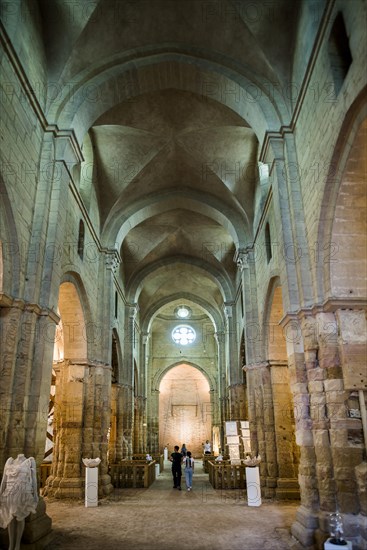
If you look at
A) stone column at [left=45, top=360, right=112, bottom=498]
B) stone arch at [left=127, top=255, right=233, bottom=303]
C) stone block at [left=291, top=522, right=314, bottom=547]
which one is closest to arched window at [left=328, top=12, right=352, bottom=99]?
stone block at [left=291, top=522, right=314, bottom=547]

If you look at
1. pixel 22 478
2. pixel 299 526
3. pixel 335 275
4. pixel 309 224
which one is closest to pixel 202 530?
pixel 299 526

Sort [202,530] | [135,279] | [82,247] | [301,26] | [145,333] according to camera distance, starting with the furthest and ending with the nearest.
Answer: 1. [145,333]
2. [135,279]
3. [82,247]
4. [301,26]
5. [202,530]

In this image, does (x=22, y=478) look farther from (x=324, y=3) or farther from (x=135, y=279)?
(x=135, y=279)

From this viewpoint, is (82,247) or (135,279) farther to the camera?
(135,279)

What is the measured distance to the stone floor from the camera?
721 centimetres

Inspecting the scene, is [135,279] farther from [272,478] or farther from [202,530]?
[202,530]

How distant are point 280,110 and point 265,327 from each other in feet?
20.5

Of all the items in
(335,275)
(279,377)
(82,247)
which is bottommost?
(279,377)

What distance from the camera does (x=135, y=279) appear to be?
22188 millimetres

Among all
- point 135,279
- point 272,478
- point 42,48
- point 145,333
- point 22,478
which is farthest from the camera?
point 145,333

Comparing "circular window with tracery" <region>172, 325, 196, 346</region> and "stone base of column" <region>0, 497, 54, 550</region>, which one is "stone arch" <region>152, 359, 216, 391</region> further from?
"stone base of column" <region>0, 497, 54, 550</region>

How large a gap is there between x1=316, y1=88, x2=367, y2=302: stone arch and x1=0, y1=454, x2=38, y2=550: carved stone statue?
566 cm

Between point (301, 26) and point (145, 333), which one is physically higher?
point (301, 26)

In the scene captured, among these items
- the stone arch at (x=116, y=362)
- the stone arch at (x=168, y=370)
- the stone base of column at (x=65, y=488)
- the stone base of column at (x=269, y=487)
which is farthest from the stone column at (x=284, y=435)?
the stone arch at (x=168, y=370)
